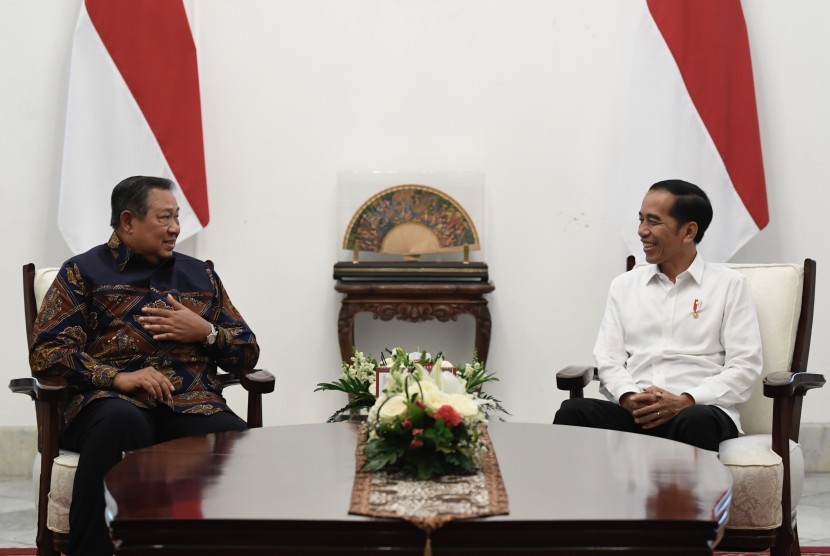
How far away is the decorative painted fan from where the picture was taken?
4.49 m

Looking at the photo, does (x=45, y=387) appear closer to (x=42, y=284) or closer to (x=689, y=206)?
(x=42, y=284)

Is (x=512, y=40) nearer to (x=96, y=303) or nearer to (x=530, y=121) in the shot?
(x=530, y=121)

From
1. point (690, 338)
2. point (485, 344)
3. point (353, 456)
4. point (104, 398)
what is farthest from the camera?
point (485, 344)

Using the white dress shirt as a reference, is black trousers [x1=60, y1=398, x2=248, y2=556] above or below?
below

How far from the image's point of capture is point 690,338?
130 inches

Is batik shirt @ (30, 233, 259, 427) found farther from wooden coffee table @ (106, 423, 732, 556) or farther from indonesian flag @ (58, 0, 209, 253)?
indonesian flag @ (58, 0, 209, 253)

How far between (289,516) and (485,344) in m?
2.63

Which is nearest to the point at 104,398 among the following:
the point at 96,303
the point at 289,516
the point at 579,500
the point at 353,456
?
the point at 96,303

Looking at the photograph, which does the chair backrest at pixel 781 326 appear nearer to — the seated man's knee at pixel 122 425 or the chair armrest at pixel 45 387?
the seated man's knee at pixel 122 425

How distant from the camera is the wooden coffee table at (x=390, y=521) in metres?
1.83

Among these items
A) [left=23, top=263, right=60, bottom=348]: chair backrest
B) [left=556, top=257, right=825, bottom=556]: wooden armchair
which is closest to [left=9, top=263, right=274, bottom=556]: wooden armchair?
[left=23, top=263, right=60, bottom=348]: chair backrest

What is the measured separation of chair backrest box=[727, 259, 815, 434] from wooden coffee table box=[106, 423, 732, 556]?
3.44 feet

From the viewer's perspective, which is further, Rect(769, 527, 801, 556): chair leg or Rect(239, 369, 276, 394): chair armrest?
Rect(239, 369, 276, 394): chair armrest

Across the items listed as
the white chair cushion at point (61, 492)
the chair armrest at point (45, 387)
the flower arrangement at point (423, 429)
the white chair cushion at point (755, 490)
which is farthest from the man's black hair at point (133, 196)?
the white chair cushion at point (755, 490)
